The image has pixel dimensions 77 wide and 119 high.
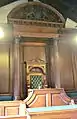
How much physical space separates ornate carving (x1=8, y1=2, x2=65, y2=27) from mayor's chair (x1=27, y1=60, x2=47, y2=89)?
1335 mm

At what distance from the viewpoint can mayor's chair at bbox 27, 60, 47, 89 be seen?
5.50 meters

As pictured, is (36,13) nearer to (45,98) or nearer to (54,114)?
(45,98)

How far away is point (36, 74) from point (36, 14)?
1.94 meters

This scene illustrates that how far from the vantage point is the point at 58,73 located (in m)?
5.63

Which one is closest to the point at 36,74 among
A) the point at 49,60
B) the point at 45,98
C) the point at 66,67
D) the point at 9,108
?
the point at 49,60

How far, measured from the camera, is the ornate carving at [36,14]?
18.0ft

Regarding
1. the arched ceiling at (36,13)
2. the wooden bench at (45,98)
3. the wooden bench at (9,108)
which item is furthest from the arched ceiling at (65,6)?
the wooden bench at (9,108)

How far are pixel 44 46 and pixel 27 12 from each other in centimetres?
123

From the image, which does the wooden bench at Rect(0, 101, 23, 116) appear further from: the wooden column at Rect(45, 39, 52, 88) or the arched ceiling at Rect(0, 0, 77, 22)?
the arched ceiling at Rect(0, 0, 77, 22)

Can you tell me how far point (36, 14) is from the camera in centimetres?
569

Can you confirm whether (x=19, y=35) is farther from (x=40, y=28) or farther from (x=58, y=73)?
(x=58, y=73)

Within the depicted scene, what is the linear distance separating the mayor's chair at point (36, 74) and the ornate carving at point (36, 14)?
133 cm

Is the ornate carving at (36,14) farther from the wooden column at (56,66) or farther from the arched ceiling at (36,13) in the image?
the wooden column at (56,66)

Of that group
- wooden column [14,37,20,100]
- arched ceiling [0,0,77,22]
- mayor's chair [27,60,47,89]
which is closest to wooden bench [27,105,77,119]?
wooden column [14,37,20,100]
